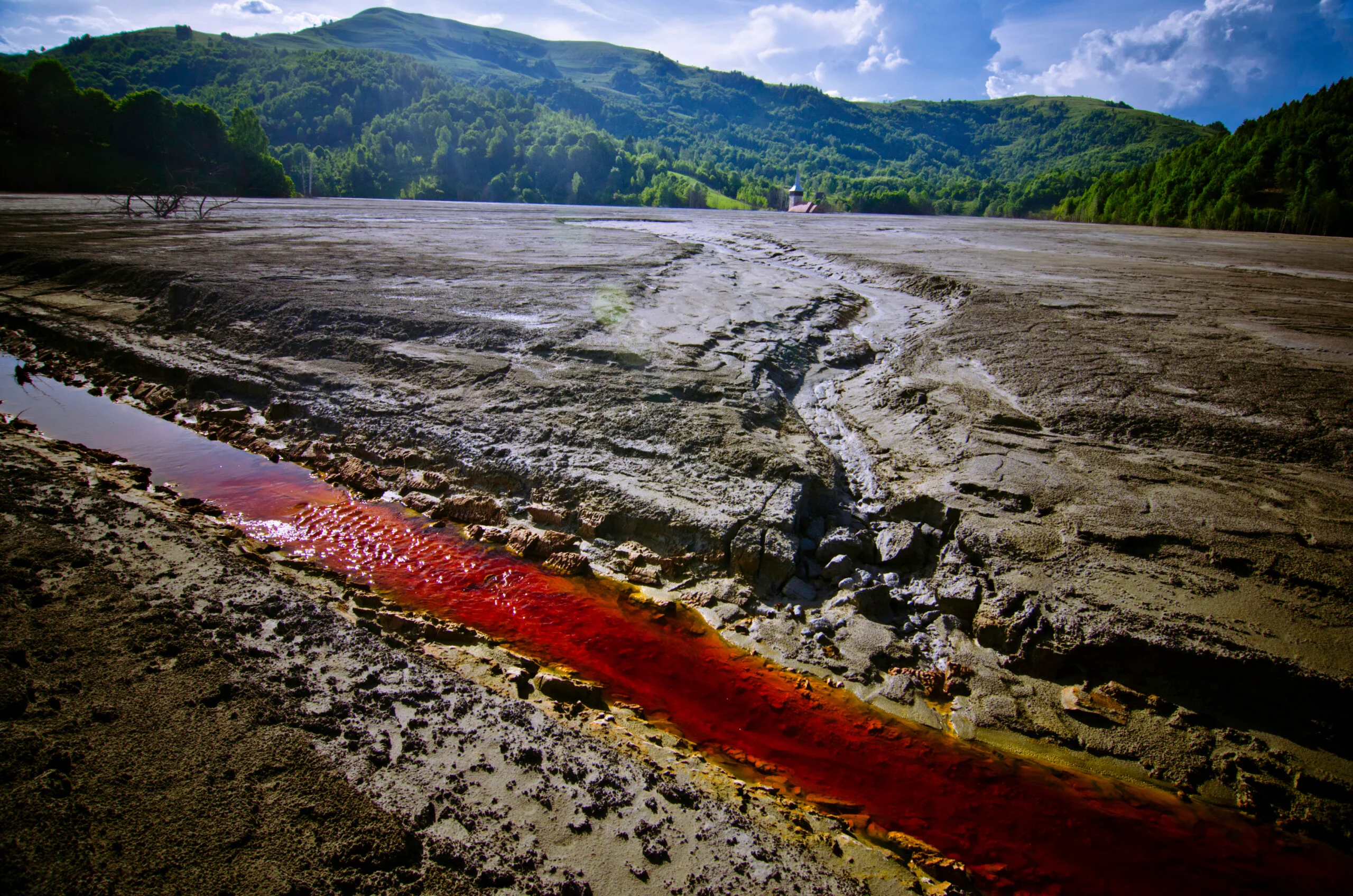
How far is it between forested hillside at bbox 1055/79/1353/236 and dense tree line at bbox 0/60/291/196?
49139 millimetres

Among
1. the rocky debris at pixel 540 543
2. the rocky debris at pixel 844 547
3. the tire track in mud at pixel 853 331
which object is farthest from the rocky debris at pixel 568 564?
the tire track in mud at pixel 853 331

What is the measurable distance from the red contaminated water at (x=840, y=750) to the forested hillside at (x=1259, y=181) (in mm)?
37351

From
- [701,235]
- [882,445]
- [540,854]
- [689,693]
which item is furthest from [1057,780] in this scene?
[701,235]

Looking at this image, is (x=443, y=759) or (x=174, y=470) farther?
(x=174, y=470)

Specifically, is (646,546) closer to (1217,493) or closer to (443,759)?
(443,759)

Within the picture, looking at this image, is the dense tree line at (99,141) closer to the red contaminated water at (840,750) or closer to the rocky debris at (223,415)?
the rocky debris at (223,415)

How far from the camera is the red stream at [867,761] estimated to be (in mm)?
2326

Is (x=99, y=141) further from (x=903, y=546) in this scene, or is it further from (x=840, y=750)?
(x=840, y=750)

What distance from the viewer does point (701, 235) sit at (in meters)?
19.7

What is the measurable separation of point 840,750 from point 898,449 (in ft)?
8.80

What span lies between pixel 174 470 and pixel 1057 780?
244 inches

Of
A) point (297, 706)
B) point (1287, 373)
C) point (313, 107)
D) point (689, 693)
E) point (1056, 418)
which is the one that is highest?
point (313, 107)

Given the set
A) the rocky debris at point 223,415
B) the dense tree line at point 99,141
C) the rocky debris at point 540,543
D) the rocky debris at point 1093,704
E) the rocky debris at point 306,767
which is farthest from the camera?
the dense tree line at point 99,141

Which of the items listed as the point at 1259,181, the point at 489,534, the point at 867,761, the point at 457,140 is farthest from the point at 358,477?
the point at 457,140
